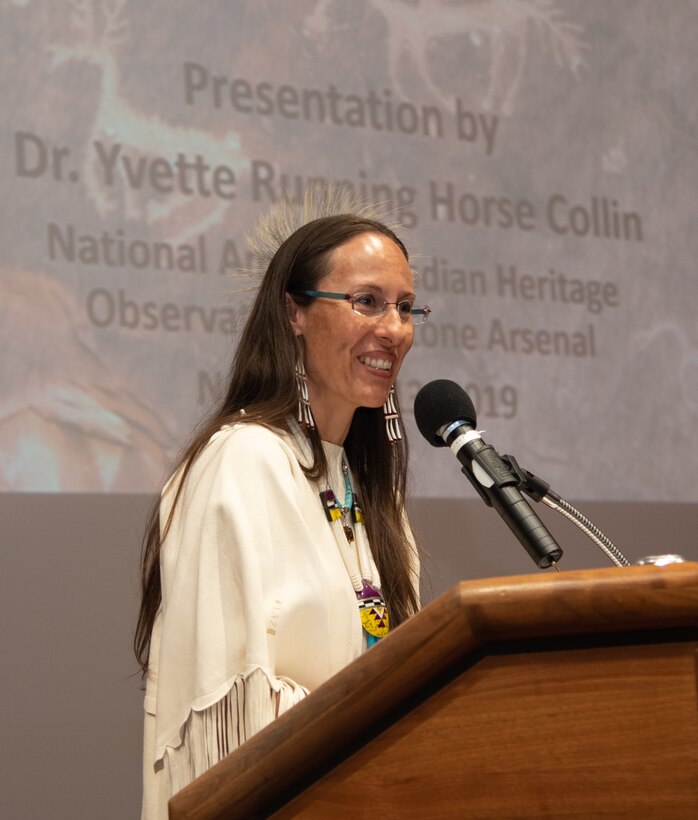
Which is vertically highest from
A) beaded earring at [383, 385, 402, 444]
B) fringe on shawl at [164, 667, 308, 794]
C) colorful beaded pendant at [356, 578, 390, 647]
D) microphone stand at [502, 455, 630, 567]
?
beaded earring at [383, 385, 402, 444]

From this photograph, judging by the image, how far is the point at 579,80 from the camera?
3.95m

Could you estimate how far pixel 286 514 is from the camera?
1.91 m

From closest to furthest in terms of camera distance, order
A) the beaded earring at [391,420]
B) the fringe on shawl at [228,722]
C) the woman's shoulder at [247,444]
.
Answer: the fringe on shawl at [228,722], the woman's shoulder at [247,444], the beaded earring at [391,420]

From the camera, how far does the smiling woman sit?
1.77m

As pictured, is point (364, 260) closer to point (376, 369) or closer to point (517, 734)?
point (376, 369)

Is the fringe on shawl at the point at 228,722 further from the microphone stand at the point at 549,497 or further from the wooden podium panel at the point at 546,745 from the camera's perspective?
the wooden podium panel at the point at 546,745

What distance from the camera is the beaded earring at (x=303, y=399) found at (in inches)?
86.4

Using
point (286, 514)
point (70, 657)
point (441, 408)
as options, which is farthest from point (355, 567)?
point (70, 657)

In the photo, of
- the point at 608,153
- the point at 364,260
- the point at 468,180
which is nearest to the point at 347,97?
the point at 468,180

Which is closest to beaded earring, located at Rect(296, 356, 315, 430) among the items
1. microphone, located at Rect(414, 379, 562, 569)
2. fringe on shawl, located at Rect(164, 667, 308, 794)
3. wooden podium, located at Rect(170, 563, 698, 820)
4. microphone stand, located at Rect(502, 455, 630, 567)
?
microphone, located at Rect(414, 379, 562, 569)

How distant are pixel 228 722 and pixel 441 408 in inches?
20.7

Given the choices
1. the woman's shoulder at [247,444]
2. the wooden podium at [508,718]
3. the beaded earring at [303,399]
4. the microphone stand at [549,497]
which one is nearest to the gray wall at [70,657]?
the beaded earring at [303,399]

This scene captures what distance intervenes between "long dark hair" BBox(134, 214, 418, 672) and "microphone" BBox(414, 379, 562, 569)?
17.1 inches

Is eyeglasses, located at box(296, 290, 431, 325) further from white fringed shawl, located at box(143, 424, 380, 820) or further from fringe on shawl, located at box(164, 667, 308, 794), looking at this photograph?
fringe on shawl, located at box(164, 667, 308, 794)
